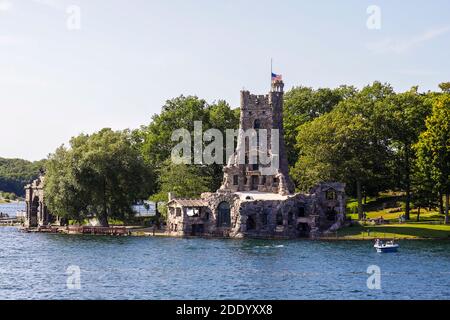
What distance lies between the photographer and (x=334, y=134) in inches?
4830

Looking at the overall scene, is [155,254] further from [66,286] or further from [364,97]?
[364,97]

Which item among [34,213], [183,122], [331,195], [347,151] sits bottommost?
[34,213]

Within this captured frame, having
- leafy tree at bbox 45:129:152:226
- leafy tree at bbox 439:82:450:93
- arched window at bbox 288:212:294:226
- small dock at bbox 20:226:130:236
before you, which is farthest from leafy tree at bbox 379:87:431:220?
small dock at bbox 20:226:130:236

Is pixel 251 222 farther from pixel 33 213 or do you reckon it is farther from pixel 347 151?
pixel 33 213

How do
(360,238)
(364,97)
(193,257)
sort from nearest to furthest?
1. (193,257)
2. (360,238)
3. (364,97)

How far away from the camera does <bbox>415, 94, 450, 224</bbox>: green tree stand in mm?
111250

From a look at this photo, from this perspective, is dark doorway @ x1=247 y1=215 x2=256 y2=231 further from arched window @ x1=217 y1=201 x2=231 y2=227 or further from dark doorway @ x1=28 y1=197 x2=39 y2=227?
dark doorway @ x1=28 y1=197 x2=39 y2=227

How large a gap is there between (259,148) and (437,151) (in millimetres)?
29280

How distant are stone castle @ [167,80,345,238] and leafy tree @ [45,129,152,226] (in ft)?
34.4

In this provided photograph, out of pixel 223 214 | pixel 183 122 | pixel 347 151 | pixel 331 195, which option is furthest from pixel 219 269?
pixel 183 122

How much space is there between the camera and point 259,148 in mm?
124625
